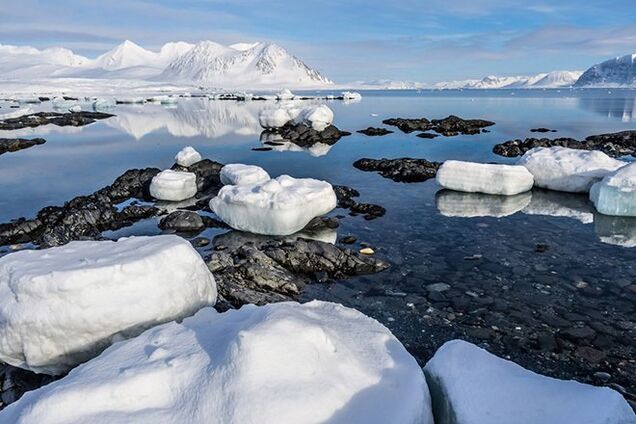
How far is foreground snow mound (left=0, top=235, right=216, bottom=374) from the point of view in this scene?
5.60 m

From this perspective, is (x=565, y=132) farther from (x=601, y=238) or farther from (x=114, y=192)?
(x=114, y=192)

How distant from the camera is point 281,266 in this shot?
10.5 m

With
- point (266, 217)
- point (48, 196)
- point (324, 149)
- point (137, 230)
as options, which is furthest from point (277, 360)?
point (324, 149)

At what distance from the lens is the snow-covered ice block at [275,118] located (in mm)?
39688

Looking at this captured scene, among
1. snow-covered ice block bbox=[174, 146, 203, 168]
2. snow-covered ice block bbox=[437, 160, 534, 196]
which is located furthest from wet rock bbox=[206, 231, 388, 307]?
snow-covered ice block bbox=[174, 146, 203, 168]

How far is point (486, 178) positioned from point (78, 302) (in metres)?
14.8

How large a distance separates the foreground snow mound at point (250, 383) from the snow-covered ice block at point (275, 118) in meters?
36.0

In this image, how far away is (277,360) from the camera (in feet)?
13.5

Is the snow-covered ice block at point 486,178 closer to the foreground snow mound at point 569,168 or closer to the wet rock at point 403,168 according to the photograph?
the foreground snow mound at point 569,168

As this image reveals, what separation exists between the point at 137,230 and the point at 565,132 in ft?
118

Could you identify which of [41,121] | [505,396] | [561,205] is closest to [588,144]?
[561,205]

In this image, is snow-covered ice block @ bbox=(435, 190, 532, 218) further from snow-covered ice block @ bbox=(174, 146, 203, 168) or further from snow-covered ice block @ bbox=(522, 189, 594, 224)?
snow-covered ice block @ bbox=(174, 146, 203, 168)

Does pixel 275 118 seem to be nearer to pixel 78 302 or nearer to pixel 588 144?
pixel 588 144

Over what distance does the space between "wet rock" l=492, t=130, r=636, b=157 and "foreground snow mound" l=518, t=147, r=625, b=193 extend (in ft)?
29.9
